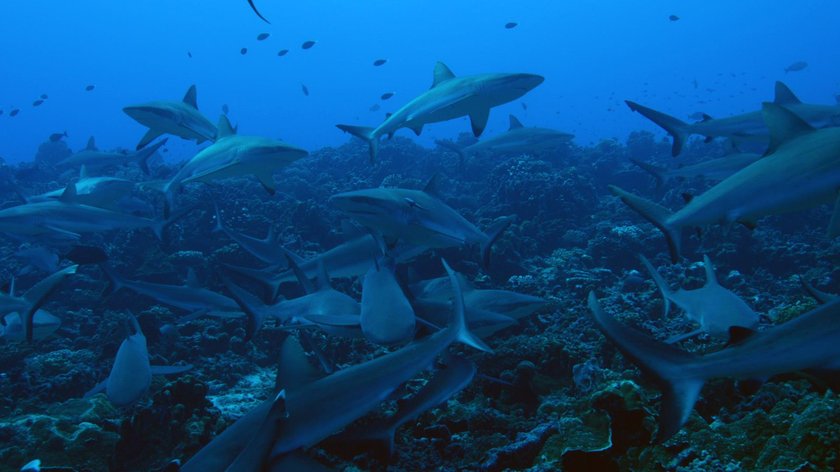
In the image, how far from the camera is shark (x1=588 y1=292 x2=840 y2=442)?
2.24 meters

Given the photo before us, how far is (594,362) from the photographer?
15.2 feet

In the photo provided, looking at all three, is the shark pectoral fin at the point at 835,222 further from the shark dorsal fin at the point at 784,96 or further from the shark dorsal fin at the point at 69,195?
the shark dorsal fin at the point at 69,195

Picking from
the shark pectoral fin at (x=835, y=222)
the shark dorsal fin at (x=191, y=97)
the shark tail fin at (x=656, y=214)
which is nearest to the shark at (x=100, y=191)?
the shark dorsal fin at (x=191, y=97)

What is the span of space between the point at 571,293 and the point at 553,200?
589 cm

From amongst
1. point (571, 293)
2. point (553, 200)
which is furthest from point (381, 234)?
point (553, 200)

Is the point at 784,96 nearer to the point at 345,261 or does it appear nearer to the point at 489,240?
the point at 489,240

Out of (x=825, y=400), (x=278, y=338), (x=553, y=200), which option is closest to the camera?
(x=825, y=400)

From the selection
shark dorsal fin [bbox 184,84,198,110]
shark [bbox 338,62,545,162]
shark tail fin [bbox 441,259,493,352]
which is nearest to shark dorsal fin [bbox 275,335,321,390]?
shark tail fin [bbox 441,259,493,352]

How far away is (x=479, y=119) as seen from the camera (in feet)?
22.8

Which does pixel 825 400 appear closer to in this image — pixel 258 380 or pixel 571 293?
pixel 571 293

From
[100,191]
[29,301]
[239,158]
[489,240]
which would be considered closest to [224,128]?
[239,158]

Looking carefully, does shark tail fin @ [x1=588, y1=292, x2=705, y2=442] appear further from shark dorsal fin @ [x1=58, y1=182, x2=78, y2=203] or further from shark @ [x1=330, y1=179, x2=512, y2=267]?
shark dorsal fin @ [x1=58, y1=182, x2=78, y2=203]

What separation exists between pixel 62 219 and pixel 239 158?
3679mm

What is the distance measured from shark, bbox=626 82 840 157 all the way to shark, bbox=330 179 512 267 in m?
2.92
